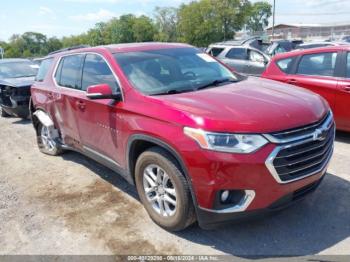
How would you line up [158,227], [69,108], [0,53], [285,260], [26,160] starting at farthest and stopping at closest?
[0,53]
[26,160]
[69,108]
[158,227]
[285,260]

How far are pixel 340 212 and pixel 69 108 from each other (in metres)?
3.54

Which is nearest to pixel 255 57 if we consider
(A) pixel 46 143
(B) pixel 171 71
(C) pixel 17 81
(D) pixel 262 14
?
(C) pixel 17 81

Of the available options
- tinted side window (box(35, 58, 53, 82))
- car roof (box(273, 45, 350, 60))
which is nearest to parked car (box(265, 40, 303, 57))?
car roof (box(273, 45, 350, 60))

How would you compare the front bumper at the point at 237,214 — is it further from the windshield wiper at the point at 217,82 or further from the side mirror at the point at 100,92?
the side mirror at the point at 100,92

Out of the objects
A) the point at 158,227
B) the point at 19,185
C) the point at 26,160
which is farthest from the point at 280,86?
the point at 26,160

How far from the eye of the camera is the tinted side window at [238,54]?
1239 cm

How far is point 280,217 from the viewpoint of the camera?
378 centimetres

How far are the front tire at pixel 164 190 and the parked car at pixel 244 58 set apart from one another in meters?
8.59

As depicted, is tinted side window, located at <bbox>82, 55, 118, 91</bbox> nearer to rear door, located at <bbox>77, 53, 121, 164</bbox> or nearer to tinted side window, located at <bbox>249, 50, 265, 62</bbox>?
rear door, located at <bbox>77, 53, 121, 164</bbox>

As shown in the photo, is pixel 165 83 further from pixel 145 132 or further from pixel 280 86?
pixel 280 86

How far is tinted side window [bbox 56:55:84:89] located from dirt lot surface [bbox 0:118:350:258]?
1.33 meters

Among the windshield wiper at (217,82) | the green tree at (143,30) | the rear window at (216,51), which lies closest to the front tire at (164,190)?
the windshield wiper at (217,82)

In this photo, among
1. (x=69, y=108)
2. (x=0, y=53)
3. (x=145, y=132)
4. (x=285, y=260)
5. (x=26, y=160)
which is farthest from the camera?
(x=0, y=53)

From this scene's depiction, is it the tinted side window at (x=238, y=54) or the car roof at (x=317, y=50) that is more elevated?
the car roof at (x=317, y=50)
